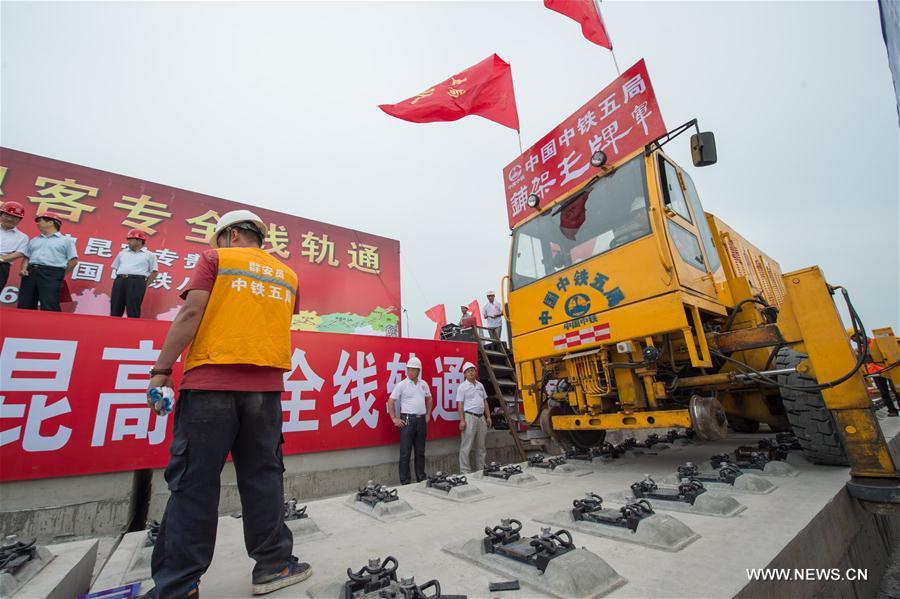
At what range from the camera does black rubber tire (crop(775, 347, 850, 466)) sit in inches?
127

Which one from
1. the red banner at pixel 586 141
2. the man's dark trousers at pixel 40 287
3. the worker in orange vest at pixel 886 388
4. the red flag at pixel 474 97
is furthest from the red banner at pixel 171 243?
the worker in orange vest at pixel 886 388

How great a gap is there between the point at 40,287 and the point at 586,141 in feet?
24.6

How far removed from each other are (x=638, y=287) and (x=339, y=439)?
171 inches

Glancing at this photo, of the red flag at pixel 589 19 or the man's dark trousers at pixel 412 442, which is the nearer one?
the man's dark trousers at pixel 412 442

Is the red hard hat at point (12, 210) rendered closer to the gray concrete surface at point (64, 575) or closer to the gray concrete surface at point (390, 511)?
the gray concrete surface at point (64, 575)

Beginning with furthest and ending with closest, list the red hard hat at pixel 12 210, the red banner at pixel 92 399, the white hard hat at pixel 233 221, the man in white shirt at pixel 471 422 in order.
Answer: the man in white shirt at pixel 471 422 < the red hard hat at pixel 12 210 < the red banner at pixel 92 399 < the white hard hat at pixel 233 221

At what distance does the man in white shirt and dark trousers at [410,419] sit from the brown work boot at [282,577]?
398 cm

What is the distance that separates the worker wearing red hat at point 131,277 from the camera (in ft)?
19.0

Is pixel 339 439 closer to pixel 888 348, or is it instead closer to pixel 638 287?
pixel 638 287

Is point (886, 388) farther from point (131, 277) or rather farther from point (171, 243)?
point (171, 243)

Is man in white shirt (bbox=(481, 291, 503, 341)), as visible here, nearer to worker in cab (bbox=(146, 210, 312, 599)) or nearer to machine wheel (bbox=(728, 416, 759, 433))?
machine wheel (bbox=(728, 416, 759, 433))

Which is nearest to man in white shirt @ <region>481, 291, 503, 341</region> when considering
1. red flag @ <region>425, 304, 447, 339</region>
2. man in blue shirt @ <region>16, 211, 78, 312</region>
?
red flag @ <region>425, 304, 447, 339</region>

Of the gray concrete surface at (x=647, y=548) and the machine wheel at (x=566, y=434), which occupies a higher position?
the machine wheel at (x=566, y=434)

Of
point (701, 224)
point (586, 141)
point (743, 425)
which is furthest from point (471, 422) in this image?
point (743, 425)
